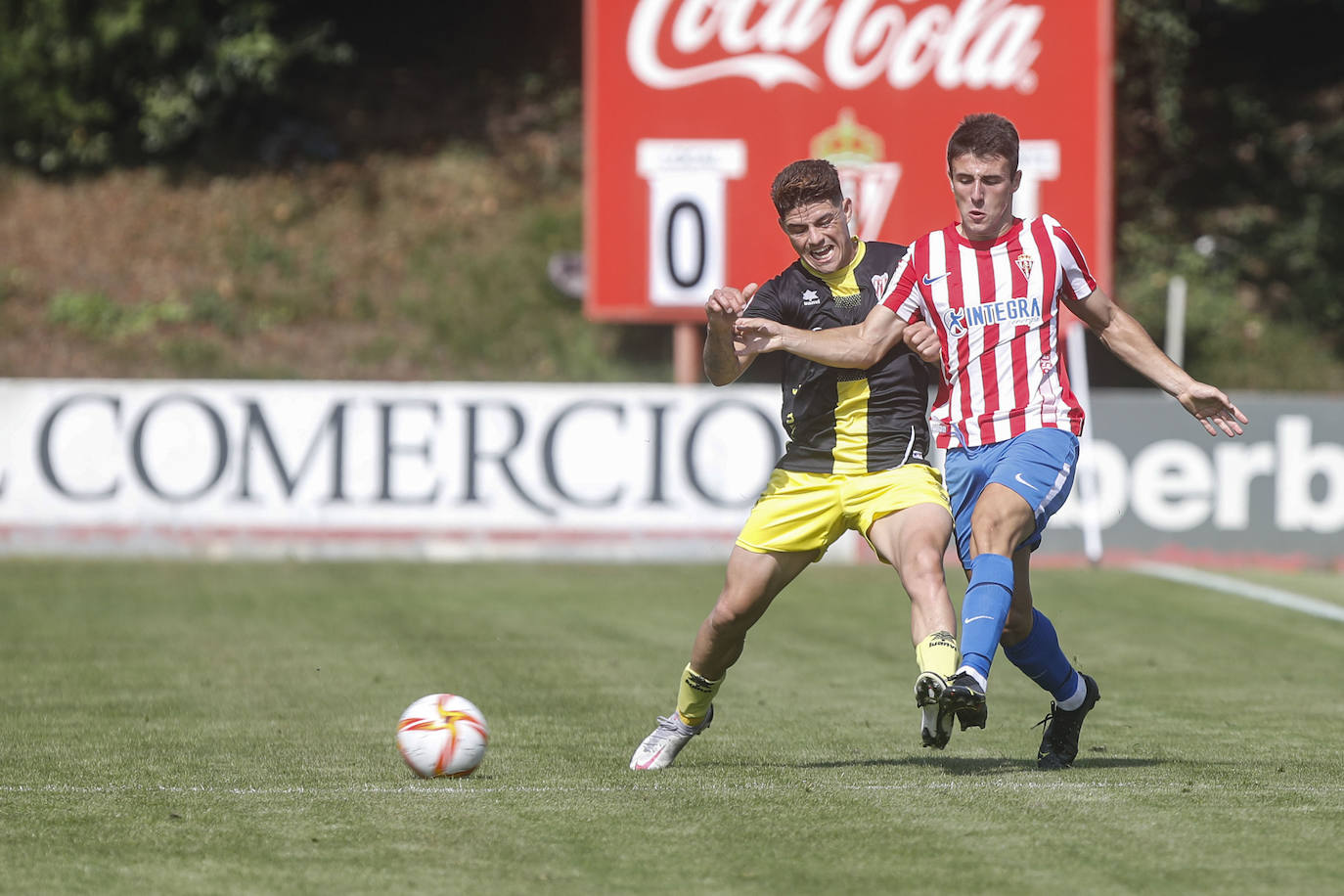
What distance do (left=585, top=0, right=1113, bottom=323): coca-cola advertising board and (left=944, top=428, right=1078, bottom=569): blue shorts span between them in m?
12.9

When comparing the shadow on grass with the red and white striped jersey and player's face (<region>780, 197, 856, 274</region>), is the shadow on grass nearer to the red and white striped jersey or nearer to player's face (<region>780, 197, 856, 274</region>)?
the red and white striped jersey

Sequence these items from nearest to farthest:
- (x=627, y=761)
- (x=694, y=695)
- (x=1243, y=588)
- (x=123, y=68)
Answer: (x=694, y=695) < (x=627, y=761) < (x=1243, y=588) < (x=123, y=68)

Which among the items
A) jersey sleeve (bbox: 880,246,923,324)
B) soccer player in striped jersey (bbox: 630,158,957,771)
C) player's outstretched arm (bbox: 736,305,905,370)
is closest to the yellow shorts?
soccer player in striped jersey (bbox: 630,158,957,771)

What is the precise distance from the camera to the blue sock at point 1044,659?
21.1ft

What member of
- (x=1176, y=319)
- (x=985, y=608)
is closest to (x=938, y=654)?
(x=985, y=608)

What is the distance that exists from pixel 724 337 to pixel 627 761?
157 centimetres

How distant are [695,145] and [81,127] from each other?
1050 centimetres

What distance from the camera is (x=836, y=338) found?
6301 mm

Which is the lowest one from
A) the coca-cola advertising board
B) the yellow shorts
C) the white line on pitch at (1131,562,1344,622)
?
the white line on pitch at (1131,562,1344,622)

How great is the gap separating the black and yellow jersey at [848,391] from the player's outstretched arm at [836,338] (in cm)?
17

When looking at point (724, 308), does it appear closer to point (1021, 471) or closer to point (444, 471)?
point (1021, 471)

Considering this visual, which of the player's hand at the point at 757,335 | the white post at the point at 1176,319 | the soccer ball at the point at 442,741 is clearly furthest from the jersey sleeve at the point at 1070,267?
the white post at the point at 1176,319

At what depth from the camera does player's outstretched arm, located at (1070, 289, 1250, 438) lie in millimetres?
6207

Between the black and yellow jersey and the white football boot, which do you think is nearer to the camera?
the black and yellow jersey
